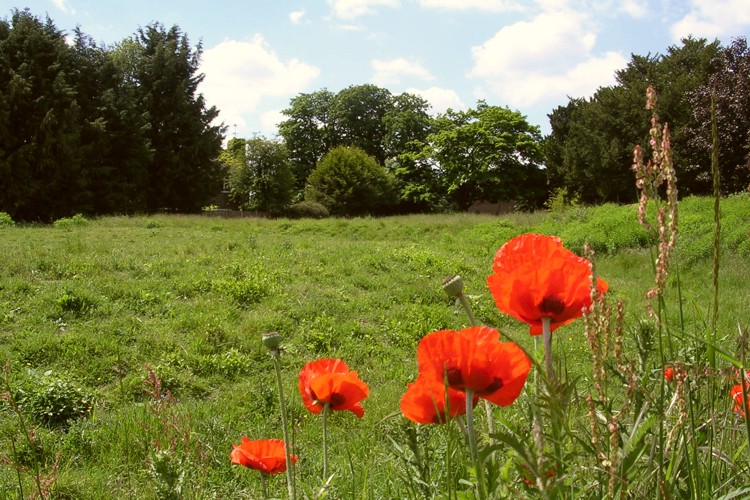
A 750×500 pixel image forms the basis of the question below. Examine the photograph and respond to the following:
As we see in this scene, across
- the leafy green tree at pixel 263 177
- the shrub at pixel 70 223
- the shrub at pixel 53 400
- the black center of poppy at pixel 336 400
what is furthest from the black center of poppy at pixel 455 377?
the leafy green tree at pixel 263 177

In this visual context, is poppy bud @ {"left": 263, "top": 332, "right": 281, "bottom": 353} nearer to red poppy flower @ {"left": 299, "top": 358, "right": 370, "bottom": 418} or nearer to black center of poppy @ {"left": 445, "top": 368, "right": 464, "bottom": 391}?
red poppy flower @ {"left": 299, "top": 358, "right": 370, "bottom": 418}

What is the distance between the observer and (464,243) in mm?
13234

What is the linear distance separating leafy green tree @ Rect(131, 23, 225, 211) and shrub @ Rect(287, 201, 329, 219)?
4.85 meters

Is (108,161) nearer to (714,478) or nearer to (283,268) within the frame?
(283,268)

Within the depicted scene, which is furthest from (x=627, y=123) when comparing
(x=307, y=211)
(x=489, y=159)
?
(x=307, y=211)

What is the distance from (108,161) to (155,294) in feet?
67.9

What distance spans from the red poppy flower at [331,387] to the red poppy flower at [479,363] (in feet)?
1.34

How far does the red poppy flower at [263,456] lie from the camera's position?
1169 millimetres

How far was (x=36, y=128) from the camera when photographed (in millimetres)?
21359

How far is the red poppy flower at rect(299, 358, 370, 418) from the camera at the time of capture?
1.14m

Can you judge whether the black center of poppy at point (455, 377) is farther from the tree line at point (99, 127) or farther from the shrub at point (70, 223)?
the tree line at point (99, 127)

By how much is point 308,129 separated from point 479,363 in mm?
42746

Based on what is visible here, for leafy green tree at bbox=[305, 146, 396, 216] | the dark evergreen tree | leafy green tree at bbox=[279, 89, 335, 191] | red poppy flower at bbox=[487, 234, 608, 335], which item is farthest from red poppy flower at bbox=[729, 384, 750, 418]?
leafy green tree at bbox=[279, 89, 335, 191]

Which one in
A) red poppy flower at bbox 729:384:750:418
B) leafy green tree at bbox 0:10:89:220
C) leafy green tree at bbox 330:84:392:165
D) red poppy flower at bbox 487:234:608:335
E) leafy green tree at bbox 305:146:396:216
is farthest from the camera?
leafy green tree at bbox 330:84:392:165
